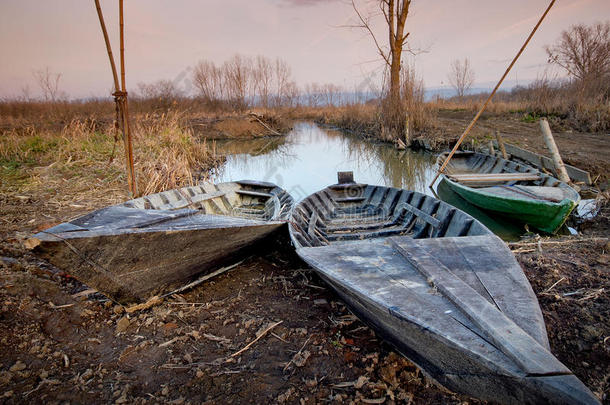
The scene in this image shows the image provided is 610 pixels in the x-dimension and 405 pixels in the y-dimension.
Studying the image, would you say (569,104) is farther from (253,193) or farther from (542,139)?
(253,193)

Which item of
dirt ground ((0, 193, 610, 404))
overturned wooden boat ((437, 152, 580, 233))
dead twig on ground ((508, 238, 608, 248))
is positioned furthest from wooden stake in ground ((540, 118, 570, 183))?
dirt ground ((0, 193, 610, 404))

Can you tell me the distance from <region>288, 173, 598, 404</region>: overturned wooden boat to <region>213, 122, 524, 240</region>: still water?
3315 millimetres

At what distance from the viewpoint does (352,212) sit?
5.23 metres

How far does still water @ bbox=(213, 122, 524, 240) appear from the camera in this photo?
26.7 feet

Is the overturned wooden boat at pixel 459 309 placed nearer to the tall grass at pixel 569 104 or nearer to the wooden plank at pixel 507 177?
the wooden plank at pixel 507 177

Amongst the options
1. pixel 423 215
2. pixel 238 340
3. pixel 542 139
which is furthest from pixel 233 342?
pixel 542 139

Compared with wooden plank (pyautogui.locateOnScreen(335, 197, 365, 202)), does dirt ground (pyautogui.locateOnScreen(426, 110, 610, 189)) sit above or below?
above

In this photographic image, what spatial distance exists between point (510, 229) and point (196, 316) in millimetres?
5083

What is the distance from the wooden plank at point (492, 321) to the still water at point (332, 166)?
11.8 feet

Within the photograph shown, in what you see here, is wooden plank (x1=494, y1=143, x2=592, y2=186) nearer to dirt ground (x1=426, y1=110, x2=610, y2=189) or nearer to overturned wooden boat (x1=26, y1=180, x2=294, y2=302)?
dirt ground (x1=426, y1=110, x2=610, y2=189)

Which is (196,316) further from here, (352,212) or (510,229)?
(510,229)

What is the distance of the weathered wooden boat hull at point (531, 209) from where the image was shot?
4.14 meters

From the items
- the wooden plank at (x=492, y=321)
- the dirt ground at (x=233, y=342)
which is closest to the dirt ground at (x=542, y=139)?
the dirt ground at (x=233, y=342)

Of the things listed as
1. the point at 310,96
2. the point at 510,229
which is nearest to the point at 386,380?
the point at 510,229
